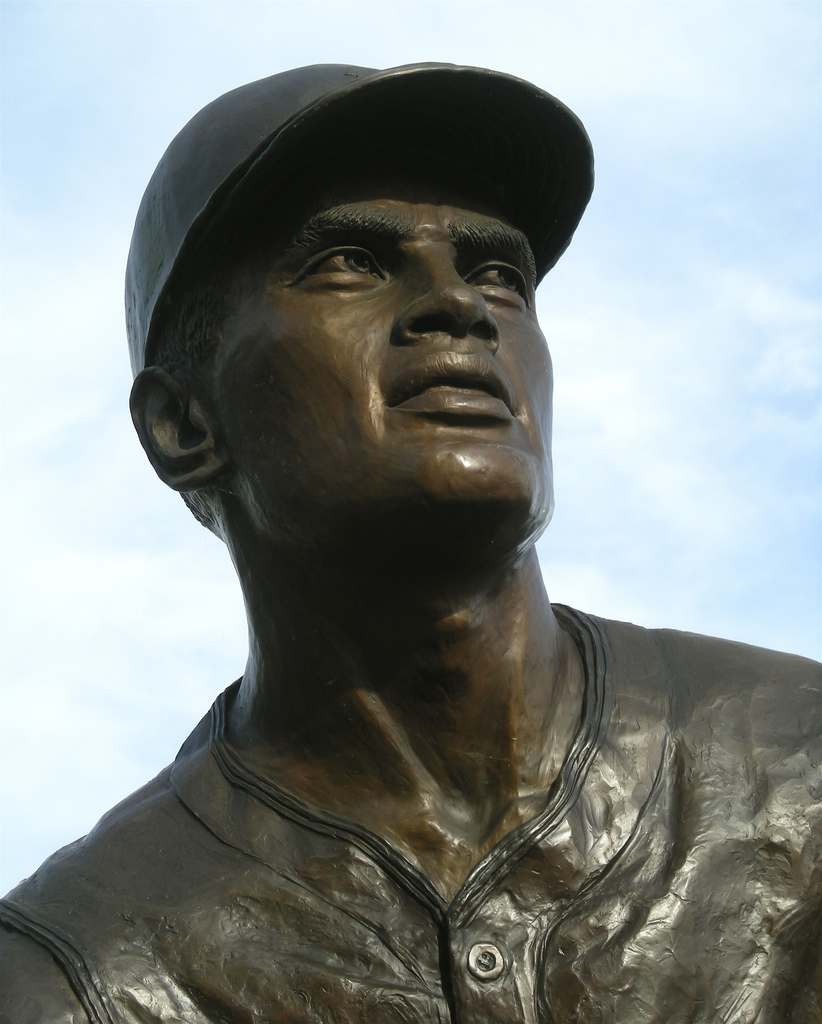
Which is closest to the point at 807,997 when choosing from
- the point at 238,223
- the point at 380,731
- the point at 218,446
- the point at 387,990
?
the point at 387,990

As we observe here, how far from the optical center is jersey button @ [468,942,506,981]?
3336mm

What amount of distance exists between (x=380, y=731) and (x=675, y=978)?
100cm

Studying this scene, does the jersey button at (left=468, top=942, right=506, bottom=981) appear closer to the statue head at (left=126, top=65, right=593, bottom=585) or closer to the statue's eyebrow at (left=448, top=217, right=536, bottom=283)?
the statue head at (left=126, top=65, right=593, bottom=585)

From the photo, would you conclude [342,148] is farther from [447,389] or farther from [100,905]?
[100,905]

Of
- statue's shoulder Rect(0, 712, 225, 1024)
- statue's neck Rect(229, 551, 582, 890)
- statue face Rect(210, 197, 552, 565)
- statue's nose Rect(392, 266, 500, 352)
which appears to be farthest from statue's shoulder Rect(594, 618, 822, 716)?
statue's shoulder Rect(0, 712, 225, 1024)

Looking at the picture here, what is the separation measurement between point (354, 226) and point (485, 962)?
2.00 meters

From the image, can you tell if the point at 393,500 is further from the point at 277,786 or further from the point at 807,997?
the point at 807,997

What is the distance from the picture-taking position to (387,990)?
3.35m

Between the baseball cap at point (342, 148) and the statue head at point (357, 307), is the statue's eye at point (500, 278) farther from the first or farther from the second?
the baseball cap at point (342, 148)

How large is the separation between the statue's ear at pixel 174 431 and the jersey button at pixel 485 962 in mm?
1579

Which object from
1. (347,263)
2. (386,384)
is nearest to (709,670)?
(386,384)

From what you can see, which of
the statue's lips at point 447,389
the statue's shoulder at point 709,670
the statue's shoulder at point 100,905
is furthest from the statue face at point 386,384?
the statue's shoulder at point 100,905

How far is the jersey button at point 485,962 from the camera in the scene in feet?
10.9

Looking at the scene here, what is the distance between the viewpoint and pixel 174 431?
14.4 ft
